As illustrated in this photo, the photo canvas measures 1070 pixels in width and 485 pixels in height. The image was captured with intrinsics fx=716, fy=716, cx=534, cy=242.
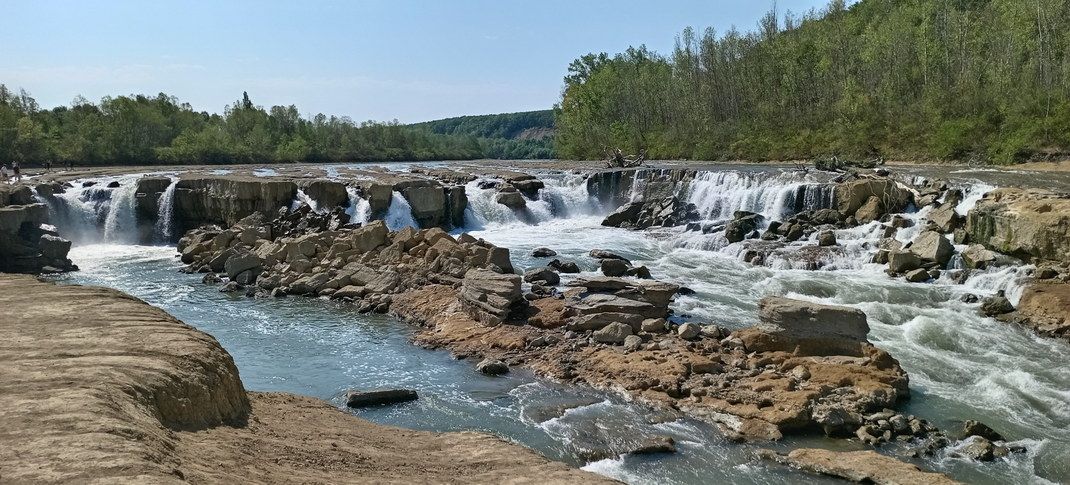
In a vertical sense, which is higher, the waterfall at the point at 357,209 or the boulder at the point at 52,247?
the waterfall at the point at 357,209

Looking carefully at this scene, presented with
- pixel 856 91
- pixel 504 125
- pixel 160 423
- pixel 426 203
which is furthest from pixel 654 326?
pixel 504 125

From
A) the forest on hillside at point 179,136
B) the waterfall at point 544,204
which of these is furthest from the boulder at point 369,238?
the forest on hillside at point 179,136

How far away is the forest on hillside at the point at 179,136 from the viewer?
170 feet

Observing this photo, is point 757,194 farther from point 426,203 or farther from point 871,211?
point 426,203

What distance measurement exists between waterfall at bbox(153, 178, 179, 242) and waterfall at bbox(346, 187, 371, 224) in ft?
23.2

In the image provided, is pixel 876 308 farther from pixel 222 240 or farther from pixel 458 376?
pixel 222 240

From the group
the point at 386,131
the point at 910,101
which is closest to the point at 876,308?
the point at 910,101

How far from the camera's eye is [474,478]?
254 inches

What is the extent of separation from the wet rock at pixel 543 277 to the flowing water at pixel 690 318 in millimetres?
2119

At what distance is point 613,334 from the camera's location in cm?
1301

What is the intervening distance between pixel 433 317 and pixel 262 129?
6124 centimetres

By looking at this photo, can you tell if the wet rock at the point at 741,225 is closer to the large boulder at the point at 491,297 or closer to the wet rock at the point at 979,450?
the large boulder at the point at 491,297

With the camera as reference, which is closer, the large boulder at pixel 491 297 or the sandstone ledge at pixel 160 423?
the sandstone ledge at pixel 160 423

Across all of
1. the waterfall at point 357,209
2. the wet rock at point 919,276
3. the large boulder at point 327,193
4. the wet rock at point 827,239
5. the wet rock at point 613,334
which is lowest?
the wet rock at point 613,334
